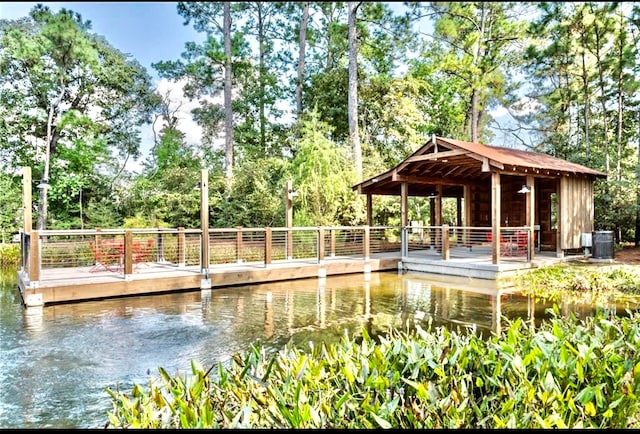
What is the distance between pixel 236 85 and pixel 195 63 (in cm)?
254

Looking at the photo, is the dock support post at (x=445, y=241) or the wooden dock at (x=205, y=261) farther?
the dock support post at (x=445, y=241)

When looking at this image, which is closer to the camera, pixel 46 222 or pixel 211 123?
pixel 46 222

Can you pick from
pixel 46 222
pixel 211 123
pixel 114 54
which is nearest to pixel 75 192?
pixel 46 222

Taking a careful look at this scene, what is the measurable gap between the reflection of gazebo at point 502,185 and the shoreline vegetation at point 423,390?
26.8 ft

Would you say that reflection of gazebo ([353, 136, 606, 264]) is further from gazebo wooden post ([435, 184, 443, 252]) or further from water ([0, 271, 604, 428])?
water ([0, 271, 604, 428])

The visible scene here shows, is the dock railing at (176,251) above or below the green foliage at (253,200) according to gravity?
below

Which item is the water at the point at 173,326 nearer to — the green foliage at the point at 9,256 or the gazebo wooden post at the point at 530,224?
the gazebo wooden post at the point at 530,224

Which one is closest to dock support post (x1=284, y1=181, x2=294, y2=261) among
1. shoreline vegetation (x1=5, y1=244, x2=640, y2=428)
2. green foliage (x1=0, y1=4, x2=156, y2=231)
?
shoreline vegetation (x1=5, y1=244, x2=640, y2=428)

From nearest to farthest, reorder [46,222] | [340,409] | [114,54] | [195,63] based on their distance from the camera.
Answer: [340,409], [46,222], [114,54], [195,63]

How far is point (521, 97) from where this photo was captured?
73.9 ft

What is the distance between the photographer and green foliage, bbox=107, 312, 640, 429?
2244 mm

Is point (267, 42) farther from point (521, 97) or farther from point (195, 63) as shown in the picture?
point (521, 97)

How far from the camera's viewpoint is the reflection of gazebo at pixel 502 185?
35.4 ft

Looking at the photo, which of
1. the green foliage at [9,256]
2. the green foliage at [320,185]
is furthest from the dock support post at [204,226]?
the green foliage at [9,256]
